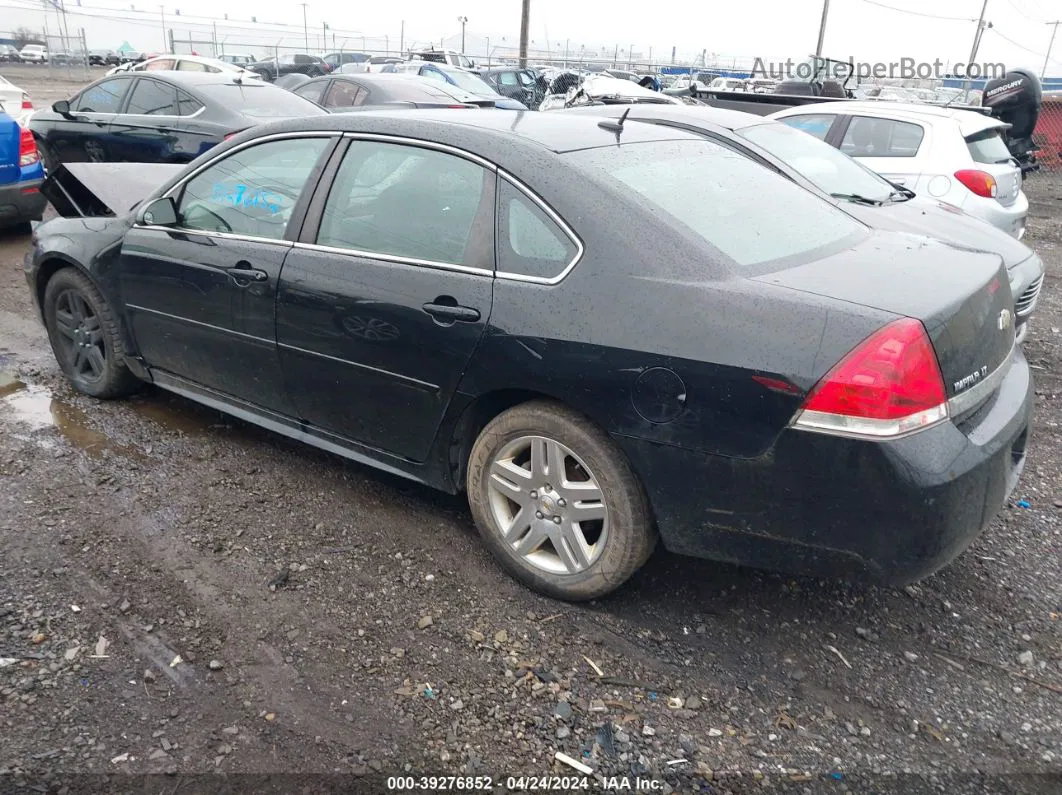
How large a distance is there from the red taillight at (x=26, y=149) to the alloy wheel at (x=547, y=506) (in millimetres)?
7046

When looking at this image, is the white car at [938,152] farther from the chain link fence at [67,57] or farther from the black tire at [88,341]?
the chain link fence at [67,57]

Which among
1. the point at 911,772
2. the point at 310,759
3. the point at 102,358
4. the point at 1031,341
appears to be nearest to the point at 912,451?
the point at 911,772

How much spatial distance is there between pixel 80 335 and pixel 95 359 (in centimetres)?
17

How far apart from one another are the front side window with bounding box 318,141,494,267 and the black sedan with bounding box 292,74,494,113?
7.82 meters

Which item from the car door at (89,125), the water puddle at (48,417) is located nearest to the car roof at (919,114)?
the water puddle at (48,417)

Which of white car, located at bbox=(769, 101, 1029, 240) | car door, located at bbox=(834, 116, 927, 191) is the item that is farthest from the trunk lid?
car door, located at bbox=(834, 116, 927, 191)

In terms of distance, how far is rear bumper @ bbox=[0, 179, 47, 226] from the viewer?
26.0 ft

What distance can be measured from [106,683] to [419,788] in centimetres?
106

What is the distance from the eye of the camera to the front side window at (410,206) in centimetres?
315

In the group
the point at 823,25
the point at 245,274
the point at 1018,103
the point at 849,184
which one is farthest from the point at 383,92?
the point at 823,25

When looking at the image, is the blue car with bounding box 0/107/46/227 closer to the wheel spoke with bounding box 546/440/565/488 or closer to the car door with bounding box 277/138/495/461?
the car door with bounding box 277/138/495/461

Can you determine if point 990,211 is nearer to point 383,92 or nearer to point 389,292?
point 389,292

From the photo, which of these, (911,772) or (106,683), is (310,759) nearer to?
(106,683)

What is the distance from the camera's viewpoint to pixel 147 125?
8945 mm
